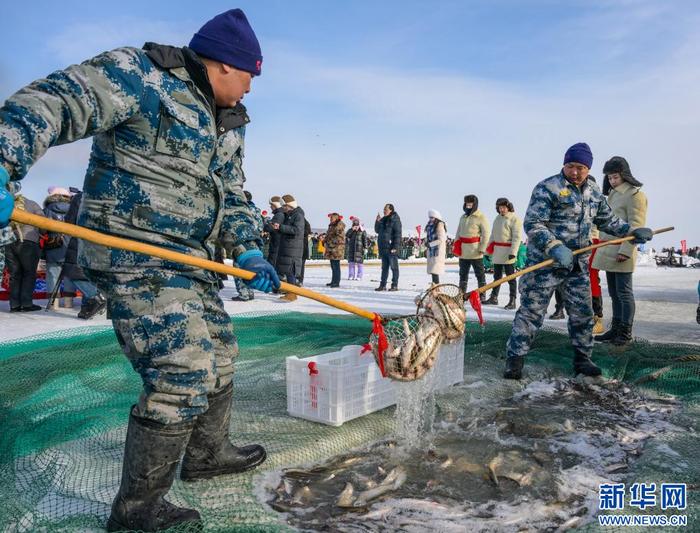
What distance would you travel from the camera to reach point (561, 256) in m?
4.86

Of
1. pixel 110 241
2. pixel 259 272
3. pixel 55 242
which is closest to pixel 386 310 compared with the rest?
pixel 55 242

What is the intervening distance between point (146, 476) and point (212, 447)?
63cm

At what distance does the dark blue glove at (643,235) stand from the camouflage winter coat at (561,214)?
2.03 ft

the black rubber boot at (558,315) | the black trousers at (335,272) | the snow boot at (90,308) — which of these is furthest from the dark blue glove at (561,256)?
the black trousers at (335,272)

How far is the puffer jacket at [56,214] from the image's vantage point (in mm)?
8875

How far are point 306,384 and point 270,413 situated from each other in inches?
16.8

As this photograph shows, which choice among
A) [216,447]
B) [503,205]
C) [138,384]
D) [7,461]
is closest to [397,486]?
[216,447]

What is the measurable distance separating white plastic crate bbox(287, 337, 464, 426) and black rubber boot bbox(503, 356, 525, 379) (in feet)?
4.95

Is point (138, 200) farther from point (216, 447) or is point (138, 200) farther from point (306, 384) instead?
point (306, 384)

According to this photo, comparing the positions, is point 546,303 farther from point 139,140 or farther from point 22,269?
point 22,269

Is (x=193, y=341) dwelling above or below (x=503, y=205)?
below

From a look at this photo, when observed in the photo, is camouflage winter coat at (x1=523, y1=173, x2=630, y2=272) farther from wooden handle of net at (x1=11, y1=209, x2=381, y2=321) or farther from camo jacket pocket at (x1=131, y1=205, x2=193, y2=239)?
camo jacket pocket at (x1=131, y1=205, x2=193, y2=239)

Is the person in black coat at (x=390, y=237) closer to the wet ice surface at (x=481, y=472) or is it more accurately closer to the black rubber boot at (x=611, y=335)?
the black rubber boot at (x=611, y=335)

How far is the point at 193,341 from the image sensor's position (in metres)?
2.50
